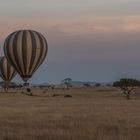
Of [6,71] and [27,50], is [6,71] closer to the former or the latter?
[6,71]

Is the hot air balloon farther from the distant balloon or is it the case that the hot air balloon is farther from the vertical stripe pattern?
the distant balloon

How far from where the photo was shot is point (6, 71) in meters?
108

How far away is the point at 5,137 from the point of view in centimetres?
2045

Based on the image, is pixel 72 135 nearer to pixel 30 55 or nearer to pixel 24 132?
pixel 24 132

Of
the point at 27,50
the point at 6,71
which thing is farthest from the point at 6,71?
the point at 27,50

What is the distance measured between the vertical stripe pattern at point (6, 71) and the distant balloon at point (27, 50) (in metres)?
39.5

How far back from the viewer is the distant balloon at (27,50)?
6438cm

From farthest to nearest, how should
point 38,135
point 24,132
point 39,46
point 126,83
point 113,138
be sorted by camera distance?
1. point 126,83
2. point 39,46
3. point 24,132
4. point 38,135
5. point 113,138

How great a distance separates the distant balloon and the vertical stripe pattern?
39.5 metres

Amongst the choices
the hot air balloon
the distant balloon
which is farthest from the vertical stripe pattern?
the distant balloon

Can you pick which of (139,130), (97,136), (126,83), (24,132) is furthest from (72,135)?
(126,83)

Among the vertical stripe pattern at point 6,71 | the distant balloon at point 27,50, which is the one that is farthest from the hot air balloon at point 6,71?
the distant balloon at point 27,50

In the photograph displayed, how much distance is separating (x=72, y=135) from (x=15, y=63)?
4643cm

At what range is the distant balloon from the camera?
64.4m
